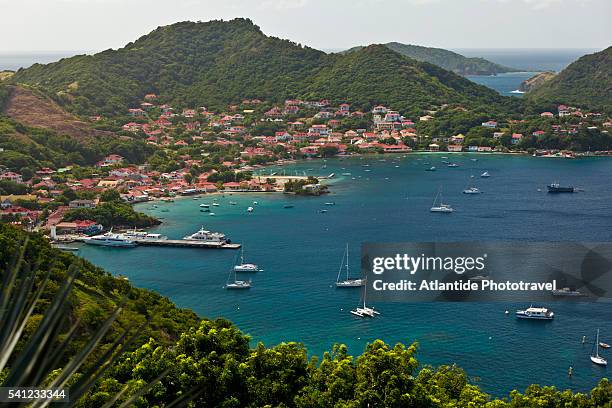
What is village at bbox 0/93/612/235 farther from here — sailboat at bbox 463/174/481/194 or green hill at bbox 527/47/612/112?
green hill at bbox 527/47/612/112

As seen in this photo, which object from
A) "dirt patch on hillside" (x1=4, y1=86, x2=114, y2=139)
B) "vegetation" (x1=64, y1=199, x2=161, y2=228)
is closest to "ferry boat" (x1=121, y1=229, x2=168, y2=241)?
"vegetation" (x1=64, y1=199, x2=161, y2=228)

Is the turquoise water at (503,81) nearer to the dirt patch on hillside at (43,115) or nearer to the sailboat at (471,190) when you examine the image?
the sailboat at (471,190)

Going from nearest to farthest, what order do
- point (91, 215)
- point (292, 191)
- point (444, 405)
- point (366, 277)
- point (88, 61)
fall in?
point (444, 405) < point (366, 277) < point (91, 215) < point (292, 191) < point (88, 61)

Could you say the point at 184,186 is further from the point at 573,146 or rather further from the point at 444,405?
the point at 444,405

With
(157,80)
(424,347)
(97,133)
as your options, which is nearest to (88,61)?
(157,80)

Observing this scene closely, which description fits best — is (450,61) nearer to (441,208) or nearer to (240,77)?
(240,77)
